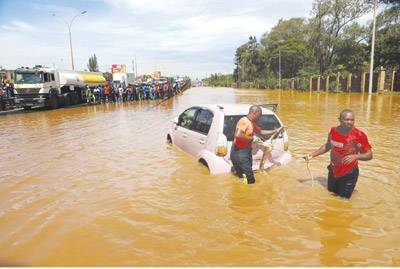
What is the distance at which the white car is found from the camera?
5785 mm

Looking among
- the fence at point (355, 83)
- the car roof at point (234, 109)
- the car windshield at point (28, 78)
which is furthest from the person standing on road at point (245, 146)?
the fence at point (355, 83)

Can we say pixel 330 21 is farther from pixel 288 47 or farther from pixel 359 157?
pixel 359 157

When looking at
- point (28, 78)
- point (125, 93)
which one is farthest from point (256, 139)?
point (125, 93)

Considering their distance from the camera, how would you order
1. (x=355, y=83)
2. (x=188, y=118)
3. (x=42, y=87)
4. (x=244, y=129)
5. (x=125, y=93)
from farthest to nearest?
(x=355, y=83) < (x=125, y=93) < (x=42, y=87) < (x=188, y=118) < (x=244, y=129)

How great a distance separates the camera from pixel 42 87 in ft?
74.2

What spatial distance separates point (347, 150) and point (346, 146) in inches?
2.3

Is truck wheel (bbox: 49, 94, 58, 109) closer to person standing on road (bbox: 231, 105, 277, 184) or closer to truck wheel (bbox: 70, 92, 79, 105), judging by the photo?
truck wheel (bbox: 70, 92, 79, 105)

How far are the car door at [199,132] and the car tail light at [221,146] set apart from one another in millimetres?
453

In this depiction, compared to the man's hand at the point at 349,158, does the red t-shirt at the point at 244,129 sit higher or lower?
higher

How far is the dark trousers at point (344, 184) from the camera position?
15.2ft

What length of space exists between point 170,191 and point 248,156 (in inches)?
56.7

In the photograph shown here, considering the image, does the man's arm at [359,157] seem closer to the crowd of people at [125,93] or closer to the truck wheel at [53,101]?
the truck wheel at [53,101]

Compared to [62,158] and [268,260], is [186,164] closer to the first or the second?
[62,158]

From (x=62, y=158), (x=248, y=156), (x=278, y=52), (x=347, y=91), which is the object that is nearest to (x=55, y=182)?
(x=62, y=158)
